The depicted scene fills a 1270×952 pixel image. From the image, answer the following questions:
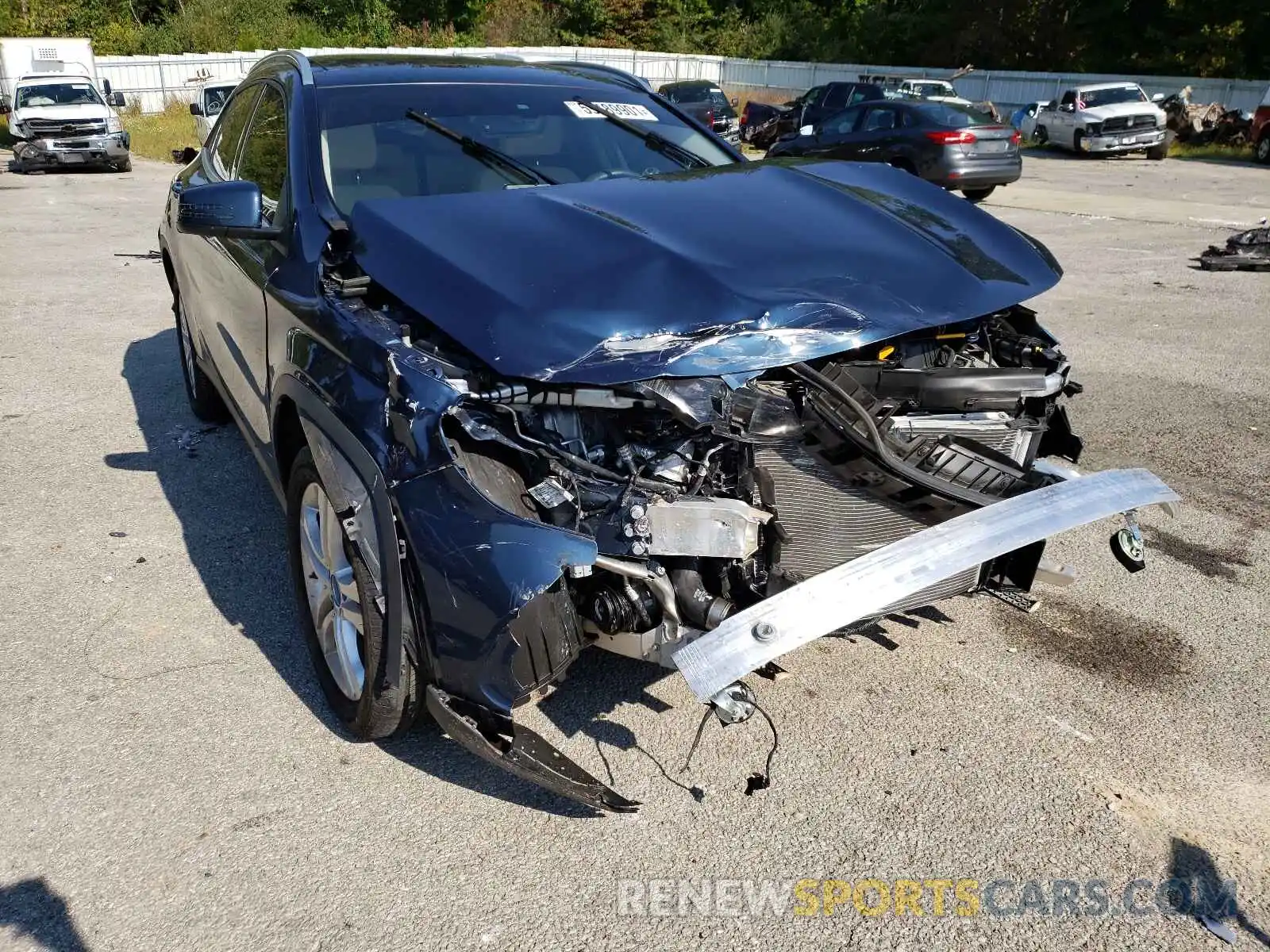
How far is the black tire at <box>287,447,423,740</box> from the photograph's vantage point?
2693mm

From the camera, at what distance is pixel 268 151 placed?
402 cm

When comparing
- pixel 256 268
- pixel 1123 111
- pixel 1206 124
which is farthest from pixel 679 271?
pixel 1206 124

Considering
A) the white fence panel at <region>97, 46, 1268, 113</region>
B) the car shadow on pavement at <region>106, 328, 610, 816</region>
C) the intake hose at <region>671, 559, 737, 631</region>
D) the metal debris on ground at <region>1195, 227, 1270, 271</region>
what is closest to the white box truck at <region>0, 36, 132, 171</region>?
the white fence panel at <region>97, 46, 1268, 113</region>

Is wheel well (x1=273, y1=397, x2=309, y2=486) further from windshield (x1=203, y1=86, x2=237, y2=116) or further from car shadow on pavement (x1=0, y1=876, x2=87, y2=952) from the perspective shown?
windshield (x1=203, y1=86, x2=237, y2=116)

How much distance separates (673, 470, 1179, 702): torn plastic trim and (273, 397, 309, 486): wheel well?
1482mm

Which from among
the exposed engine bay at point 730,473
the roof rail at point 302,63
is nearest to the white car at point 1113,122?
the roof rail at point 302,63

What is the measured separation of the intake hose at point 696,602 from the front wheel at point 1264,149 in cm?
2505

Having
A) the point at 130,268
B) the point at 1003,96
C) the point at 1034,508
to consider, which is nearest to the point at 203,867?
the point at 1034,508

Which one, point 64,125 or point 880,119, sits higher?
point 880,119

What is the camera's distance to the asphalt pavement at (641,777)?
2.43 metres

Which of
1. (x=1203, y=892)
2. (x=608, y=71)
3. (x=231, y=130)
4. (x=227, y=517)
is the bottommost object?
(x=227, y=517)

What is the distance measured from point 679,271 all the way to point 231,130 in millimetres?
3045

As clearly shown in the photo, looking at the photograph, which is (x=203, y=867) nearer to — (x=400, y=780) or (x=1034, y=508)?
(x=400, y=780)

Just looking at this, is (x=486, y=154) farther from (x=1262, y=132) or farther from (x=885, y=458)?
(x=1262, y=132)
